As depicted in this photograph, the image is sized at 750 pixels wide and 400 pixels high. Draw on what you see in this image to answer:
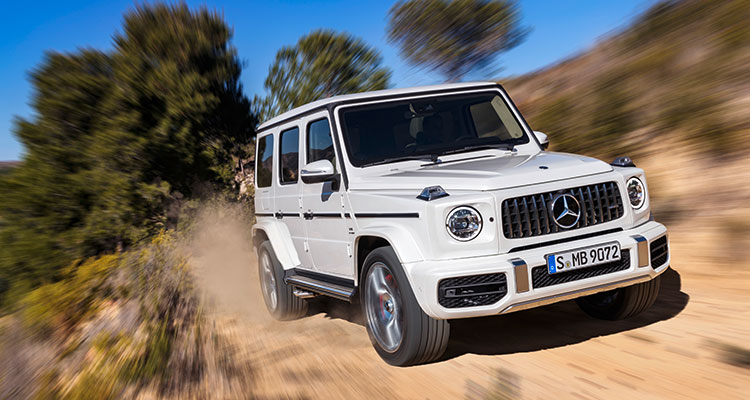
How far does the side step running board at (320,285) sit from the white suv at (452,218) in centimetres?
2

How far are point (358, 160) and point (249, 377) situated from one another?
1.74 metres

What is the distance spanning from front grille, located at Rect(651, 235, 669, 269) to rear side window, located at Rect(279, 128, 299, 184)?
10.2 ft

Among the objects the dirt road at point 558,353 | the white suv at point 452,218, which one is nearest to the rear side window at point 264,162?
the white suv at point 452,218

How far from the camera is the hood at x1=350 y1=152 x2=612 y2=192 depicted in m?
3.97

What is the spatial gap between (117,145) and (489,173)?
2228cm

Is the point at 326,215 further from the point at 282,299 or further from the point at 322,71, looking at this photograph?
the point at 322,71

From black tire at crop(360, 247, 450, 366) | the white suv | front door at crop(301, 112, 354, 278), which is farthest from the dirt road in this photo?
front door at crop(301, 112, 354, 278)

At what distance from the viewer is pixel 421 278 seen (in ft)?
12.7

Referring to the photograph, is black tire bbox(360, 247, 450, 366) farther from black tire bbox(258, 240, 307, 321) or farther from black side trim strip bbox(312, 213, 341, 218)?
black tire bbox(258, 240, 307, 321)

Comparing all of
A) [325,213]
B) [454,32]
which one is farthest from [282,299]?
[454,32]

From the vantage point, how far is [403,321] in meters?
4.14

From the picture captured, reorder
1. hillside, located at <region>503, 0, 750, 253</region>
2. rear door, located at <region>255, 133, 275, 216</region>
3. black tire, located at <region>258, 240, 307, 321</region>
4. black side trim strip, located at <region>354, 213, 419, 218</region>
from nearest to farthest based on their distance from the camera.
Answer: black side trim strip, located at <region>354, 213, 419, 218</region> → black tire, located at <region>258, 240, 307, 321</region> → hillside, located at <region>503, 0, 750, 253</region> → rear door, located at <region>255, 133, 275, 216</region>

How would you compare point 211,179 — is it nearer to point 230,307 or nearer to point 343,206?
point 230,307

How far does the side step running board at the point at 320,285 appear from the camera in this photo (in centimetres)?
495
